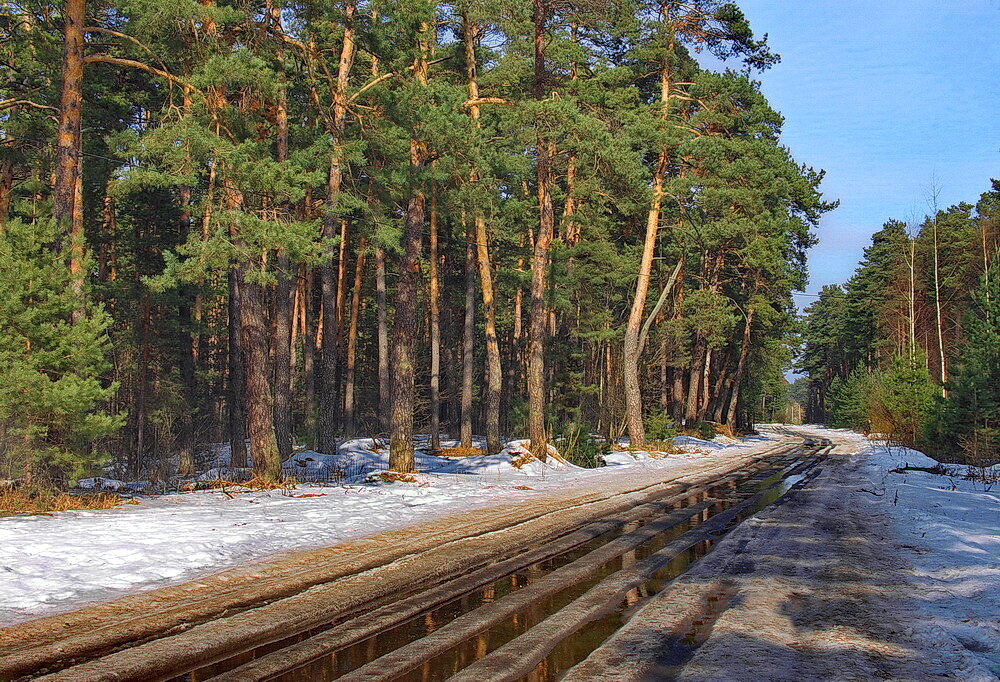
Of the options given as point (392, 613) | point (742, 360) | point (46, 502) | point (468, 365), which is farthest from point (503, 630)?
point (742, 360)

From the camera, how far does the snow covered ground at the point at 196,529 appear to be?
6.61 meters

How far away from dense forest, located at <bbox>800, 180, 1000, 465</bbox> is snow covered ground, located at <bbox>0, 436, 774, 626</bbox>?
12260 mm

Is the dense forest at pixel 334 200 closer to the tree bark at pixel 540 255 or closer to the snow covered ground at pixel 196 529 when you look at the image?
the tree bark at pixel 540 255

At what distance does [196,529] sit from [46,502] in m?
2.89

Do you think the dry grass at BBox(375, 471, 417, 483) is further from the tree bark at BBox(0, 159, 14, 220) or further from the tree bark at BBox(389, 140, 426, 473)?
the tree bark at BBox(0, 159, 14, 220)

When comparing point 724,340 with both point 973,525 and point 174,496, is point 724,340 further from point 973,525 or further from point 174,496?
point 174,496

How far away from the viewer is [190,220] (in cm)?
2556

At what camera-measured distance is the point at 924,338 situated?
188 ft

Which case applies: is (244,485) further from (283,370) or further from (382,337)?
(382,337)

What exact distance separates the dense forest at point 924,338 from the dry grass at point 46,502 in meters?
20.9

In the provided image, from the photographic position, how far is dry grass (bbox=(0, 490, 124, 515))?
32.1ft

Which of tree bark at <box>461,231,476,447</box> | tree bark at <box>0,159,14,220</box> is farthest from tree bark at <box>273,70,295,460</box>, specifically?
tree bark at <box>0,159,14,220</box>

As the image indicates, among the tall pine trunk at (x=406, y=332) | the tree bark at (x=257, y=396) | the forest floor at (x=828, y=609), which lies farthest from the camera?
the tall pine trunk at (x=406, y=332)

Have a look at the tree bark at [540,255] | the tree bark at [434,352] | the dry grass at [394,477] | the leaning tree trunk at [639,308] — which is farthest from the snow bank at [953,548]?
the tree bark at [434,352]
